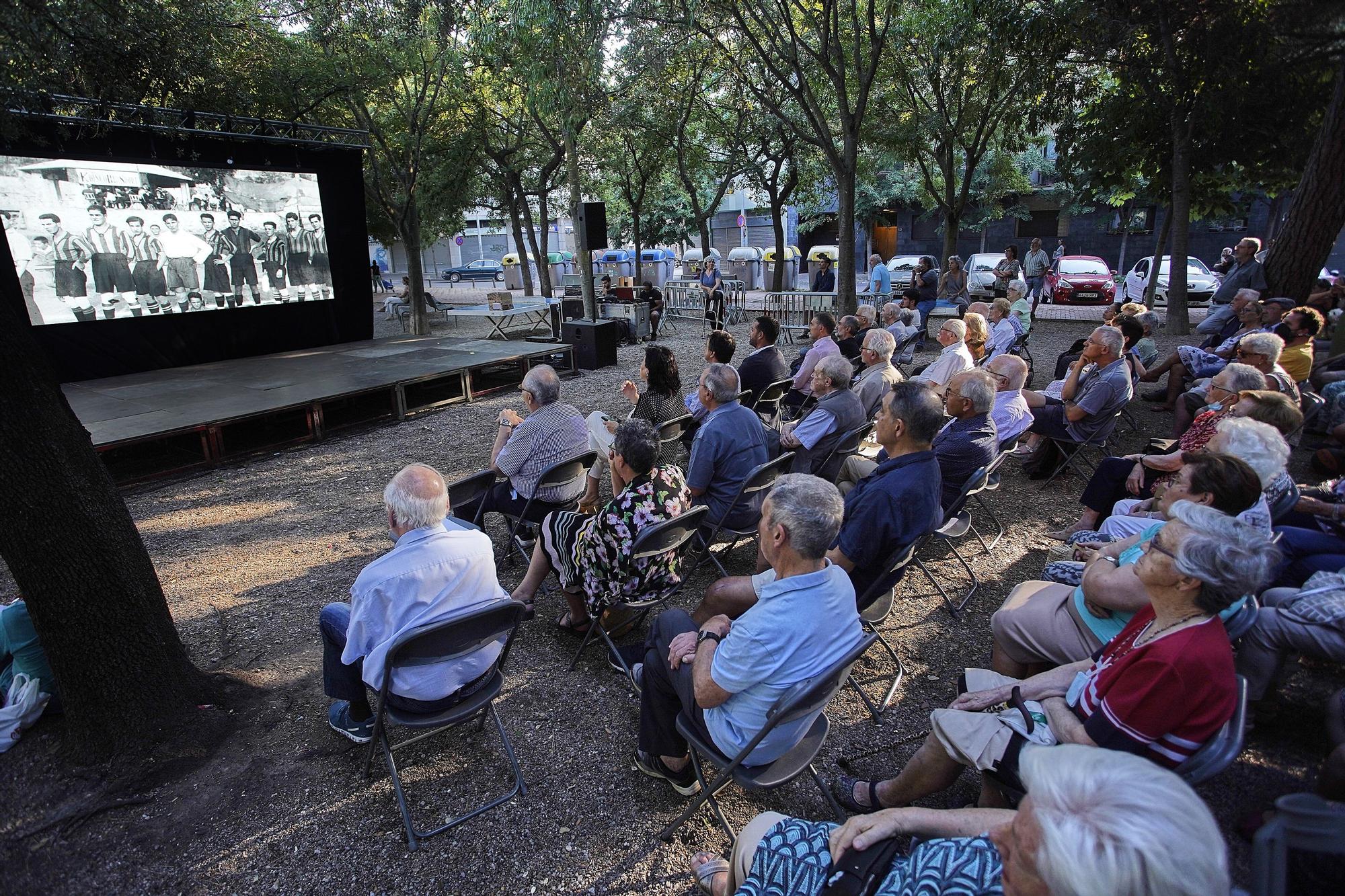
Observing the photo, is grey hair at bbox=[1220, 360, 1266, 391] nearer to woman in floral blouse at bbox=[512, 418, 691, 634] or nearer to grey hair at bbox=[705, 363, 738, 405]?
grey hair at bbox=[705, 363, 738, 405]

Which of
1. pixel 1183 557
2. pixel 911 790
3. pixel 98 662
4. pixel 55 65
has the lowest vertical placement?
pixel 911 790

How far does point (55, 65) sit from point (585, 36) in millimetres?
6737

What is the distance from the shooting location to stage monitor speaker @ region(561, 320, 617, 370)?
1140cm

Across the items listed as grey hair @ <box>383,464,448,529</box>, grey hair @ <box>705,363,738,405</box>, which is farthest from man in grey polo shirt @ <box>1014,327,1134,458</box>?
grey hair @ <box>383,464,448,529</box>

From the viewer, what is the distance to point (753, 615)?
2.06m

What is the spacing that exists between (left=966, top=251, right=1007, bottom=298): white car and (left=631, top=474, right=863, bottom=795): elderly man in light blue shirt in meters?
18.6

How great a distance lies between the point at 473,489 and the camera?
4125 millimetres

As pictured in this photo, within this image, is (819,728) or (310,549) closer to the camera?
(819,728)

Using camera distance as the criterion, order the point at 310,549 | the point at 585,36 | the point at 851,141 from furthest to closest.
A: the point at 851,141, the point at 585,36, the point at 310,549

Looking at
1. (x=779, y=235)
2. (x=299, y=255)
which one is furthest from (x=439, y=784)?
(x=779, y=235)

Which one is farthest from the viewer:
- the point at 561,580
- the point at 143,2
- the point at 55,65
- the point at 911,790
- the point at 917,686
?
the point at 143,2

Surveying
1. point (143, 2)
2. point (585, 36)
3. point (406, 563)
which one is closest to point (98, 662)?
point (406, 563)

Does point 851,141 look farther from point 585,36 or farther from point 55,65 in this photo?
point 55,65

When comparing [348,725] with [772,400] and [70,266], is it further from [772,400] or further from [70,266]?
[70,266]
